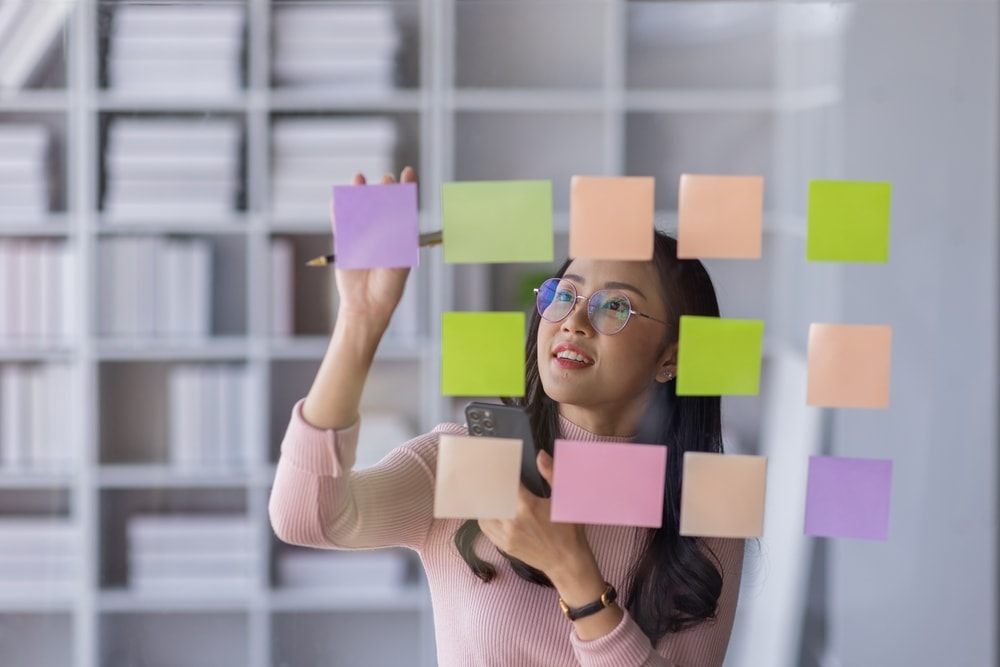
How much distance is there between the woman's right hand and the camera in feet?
3.40

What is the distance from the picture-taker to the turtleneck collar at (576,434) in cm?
119

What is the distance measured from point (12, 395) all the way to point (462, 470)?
1.42 m

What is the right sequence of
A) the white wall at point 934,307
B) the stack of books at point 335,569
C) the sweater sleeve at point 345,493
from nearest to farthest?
the sweater sleeve at point 345,493, the white wall at point 934,307, the stack of books at point 335,569

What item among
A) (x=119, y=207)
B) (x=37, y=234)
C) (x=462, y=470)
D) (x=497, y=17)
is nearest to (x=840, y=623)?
(x=462, y=470)

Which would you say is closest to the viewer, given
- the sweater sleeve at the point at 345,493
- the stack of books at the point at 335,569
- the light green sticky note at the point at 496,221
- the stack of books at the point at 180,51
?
the sweater sleeve at the point at 345,493

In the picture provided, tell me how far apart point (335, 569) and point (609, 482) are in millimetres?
1122

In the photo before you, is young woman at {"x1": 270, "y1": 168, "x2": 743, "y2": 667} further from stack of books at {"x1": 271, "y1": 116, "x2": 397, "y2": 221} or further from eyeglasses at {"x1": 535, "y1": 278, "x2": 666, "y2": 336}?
stack of books at {"x1": 271, "y1": 116, "x2": 397, "y2": 221}

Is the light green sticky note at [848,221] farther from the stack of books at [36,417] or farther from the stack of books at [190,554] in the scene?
the stack of books at [36,417]

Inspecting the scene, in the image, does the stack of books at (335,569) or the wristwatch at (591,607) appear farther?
the stack of books at (335,569)

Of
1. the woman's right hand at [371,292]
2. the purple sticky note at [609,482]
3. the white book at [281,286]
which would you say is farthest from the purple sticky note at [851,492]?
the white book at [281,286]

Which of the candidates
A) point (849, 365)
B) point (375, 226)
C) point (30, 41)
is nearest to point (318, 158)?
point (30, 41)

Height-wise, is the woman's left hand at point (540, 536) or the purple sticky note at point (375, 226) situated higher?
the purple sticky note at point (375, 226)

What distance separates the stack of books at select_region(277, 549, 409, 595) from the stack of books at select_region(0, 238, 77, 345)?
0.69 meters

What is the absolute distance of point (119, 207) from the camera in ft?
6.85
